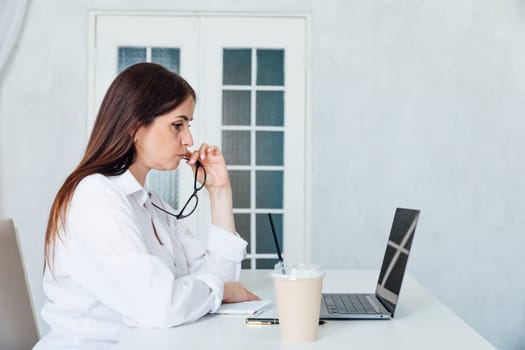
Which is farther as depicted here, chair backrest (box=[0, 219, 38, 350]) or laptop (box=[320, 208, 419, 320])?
chair backrest (box=[0, 219, 38, 350])

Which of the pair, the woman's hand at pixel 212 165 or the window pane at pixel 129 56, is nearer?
the woman's hand at pixel 212 165

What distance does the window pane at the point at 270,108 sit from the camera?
3793 millimetres

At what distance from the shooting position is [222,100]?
3789 millimetres

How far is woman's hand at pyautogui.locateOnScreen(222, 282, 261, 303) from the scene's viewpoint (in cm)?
148

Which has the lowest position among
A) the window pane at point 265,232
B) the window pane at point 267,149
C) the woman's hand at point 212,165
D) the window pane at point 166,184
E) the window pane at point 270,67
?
the window pane at point 265,232

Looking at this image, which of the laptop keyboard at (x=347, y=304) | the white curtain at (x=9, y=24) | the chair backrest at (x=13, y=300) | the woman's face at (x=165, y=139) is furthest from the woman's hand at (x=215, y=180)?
the white curtain at (x=9, y=24)

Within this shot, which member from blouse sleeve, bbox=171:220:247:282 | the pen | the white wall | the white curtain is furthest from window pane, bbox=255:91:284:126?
the pen

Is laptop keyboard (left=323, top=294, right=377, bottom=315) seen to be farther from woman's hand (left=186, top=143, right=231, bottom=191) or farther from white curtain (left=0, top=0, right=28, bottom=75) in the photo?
white curtain (left=0, top=0, right=28, bottom=75)

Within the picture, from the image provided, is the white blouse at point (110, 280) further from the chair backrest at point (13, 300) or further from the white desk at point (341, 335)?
the chair backrest at point (13, 300)

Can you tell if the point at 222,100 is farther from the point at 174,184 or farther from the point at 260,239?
the point at 260,239

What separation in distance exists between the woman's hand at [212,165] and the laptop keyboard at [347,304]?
461mm

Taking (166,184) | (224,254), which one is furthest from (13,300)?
(166,184)

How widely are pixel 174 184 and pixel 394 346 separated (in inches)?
110

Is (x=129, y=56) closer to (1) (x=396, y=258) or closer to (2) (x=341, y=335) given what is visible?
(1) (x=396, y=258)
